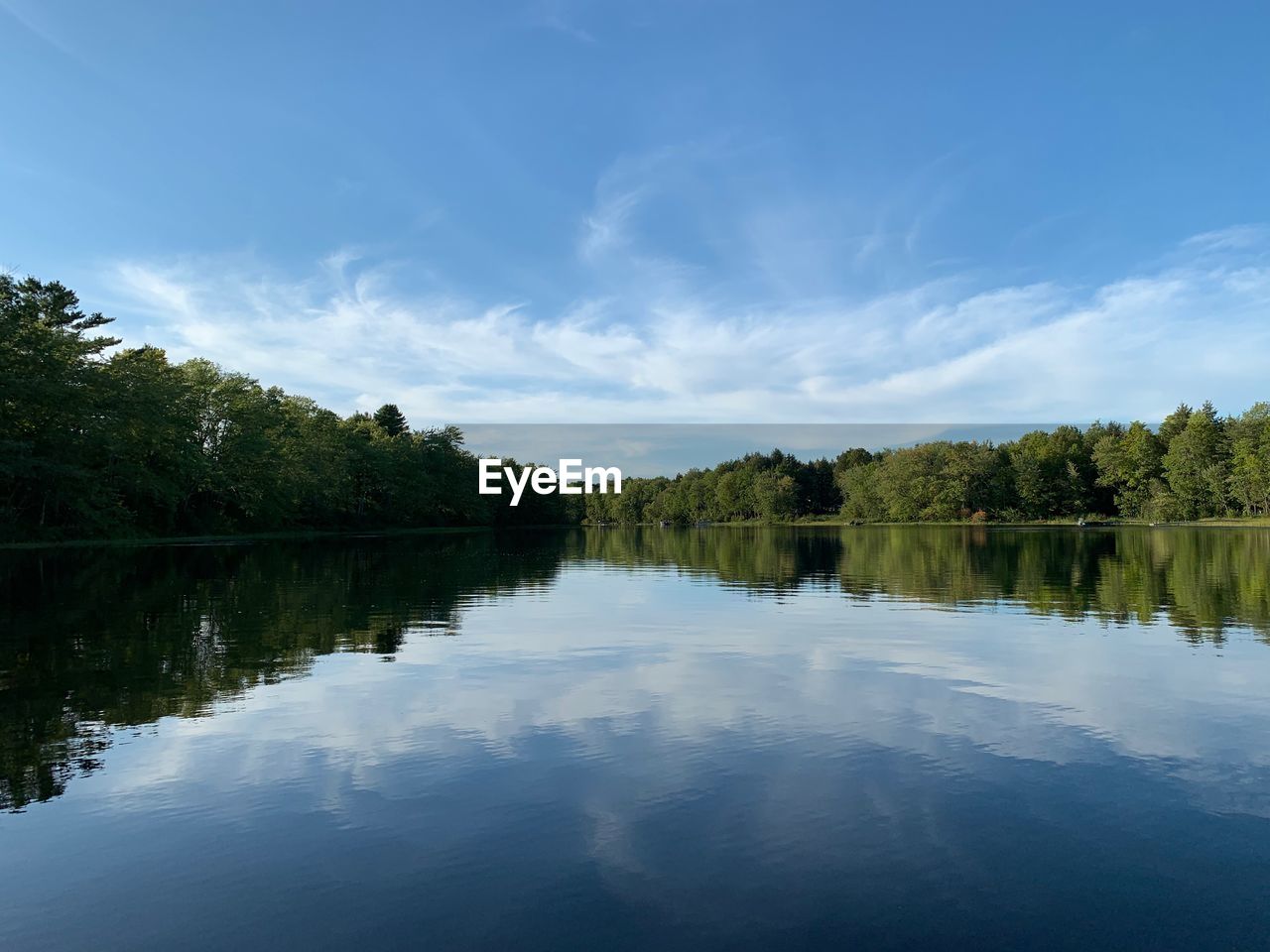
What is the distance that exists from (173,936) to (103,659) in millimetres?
11468

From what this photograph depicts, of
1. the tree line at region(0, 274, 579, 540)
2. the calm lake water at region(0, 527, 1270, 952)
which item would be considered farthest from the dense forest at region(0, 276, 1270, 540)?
the calm lake water at region(0, 527, 1270, 952)

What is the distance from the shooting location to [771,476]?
18962 cm

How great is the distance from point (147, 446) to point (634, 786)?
218 feet

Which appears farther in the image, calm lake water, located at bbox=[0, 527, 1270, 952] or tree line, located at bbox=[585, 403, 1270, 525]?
tree line, located at bbox=[585, 403, 1270, 525]

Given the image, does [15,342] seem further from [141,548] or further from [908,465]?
[908,465]

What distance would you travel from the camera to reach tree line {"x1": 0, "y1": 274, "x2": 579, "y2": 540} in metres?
52.1

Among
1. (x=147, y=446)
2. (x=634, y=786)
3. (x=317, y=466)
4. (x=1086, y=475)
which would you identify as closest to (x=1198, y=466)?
(x=1086, y=475)

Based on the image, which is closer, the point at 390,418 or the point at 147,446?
the point at 147,446

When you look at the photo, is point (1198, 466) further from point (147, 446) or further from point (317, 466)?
point (147, 446)

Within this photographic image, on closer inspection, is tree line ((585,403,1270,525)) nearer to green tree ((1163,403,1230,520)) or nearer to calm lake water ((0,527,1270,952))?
green tree ((1163,403,1230,520))

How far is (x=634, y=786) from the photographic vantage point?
335 inches

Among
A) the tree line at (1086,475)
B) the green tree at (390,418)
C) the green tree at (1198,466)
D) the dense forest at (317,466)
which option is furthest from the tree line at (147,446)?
the green tree at (1198,466)

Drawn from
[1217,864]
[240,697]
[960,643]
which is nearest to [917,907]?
[1217,864]

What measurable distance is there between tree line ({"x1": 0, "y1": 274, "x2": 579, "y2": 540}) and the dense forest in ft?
0.51
